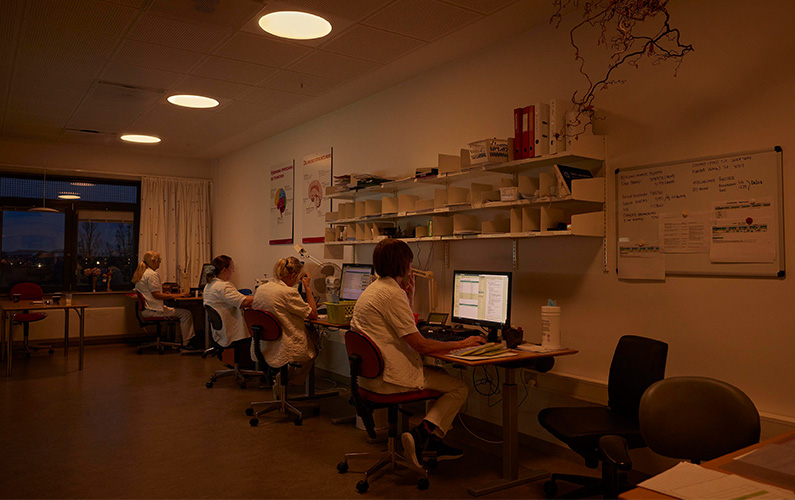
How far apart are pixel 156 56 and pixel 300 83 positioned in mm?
1220

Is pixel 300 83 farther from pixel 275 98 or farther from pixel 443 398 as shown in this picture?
pixel 443 398

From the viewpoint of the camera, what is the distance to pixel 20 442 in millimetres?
3914

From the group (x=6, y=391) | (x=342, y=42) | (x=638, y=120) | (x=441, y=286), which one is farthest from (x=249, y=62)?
(x=6, y=391)

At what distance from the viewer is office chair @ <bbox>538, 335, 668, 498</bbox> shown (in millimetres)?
2656

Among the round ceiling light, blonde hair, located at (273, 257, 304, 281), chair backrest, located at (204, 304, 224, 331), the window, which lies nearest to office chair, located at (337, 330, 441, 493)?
blonde hair, located at (273, 257, 304, 281)

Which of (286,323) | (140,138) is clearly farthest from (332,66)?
(140,138)

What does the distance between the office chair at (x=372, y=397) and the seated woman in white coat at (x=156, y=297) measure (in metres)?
5.17

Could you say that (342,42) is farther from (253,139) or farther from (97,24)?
(253,139)

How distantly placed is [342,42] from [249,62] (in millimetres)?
906

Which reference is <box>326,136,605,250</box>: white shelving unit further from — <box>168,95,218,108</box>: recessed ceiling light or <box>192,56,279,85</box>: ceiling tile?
<box>168,95,218,108</box>: recessed ceiling light

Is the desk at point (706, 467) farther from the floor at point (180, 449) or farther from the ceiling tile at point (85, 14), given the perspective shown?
the ceiling tile at point (85, 14)

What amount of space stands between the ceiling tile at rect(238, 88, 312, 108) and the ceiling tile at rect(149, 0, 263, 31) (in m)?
1.56

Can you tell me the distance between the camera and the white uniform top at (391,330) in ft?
10.3

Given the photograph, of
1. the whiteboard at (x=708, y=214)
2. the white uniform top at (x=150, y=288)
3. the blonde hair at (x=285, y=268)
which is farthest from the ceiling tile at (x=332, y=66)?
the white uniform top at (x=150, y=288)
